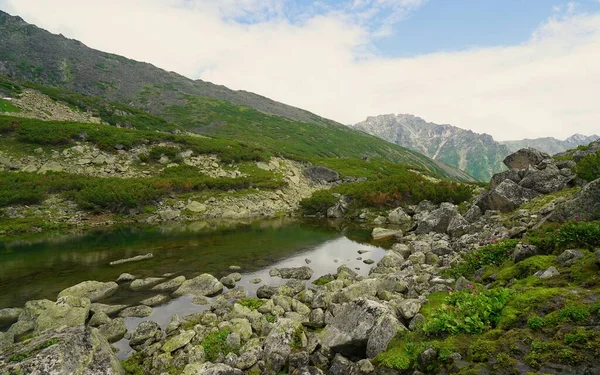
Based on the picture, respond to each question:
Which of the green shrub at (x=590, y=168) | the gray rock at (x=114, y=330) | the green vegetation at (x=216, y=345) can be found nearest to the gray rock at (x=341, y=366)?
the green vegetation at (x=216, y=345)

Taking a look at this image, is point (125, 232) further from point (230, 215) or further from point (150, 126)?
point (150, 126)

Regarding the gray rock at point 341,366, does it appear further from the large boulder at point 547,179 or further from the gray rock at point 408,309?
the large boulder at point 547,179

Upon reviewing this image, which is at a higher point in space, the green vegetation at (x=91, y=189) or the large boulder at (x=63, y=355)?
the large boulder at (x=63, y=355)

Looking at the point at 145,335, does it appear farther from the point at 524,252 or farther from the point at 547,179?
the point at 547,179

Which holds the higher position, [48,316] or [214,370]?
[214,370]

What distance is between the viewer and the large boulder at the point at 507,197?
30.6 metres

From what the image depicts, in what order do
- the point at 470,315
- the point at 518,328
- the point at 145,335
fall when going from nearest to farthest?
the point at 518,328 < the point at 470,315 < the point at 145,335

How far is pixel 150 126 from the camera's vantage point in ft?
319

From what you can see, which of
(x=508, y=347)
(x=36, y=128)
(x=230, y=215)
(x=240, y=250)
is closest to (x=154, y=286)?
(x=240, y=250)

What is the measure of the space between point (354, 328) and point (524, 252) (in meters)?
8.39

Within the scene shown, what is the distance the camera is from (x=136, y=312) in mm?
17312

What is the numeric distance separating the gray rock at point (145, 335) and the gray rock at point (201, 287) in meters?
5.15

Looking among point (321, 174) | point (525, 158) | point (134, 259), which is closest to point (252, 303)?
point (134, 259)

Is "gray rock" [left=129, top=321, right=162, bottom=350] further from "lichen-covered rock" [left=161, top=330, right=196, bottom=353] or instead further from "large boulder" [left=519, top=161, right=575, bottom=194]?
"large boulder" [left=519, top=161, right=575, bottom=194]
